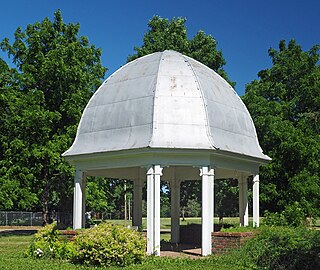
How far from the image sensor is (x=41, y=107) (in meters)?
32.2

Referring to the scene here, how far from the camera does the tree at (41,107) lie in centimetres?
3055

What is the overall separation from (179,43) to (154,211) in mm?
24254

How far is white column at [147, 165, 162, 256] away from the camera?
658 inches

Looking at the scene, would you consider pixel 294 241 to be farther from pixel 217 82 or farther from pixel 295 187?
pixel 295 187

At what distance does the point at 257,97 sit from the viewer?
31766mm

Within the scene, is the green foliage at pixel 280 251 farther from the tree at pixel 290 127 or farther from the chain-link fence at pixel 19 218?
the chain-link fence at pixel 19 218

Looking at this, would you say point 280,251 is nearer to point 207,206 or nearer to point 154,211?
point 207,206

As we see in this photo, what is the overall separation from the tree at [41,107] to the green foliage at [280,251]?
680 inches

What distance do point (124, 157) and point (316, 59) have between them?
72.4ft

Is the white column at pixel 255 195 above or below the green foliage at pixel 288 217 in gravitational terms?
above

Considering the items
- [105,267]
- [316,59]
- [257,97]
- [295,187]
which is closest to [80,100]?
[257,97]

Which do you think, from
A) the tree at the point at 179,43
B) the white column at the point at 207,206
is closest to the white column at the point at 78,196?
the white column at the point at 207,206

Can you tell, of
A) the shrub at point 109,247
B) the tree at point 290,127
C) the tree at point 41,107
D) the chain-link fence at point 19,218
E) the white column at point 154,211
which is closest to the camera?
the shrub at point 109,247

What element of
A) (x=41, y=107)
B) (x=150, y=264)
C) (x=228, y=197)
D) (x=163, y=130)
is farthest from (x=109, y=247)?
(x=228, y=197)
